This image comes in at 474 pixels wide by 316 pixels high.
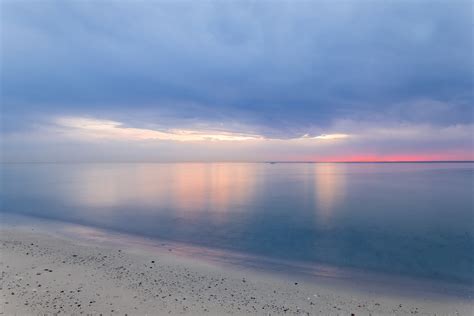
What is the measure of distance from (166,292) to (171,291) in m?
0.15

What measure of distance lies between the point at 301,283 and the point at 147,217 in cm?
1481

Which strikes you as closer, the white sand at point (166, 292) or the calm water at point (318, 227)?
the white sand at point (166, 292)

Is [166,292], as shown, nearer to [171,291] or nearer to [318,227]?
[171,291]

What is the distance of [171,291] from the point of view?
7.30 metres

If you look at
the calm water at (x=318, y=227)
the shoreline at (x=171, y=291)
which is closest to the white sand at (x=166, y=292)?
the shoreline at (x=171, y=291)

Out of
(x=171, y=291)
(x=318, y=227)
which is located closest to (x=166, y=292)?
(x=171, y=291)

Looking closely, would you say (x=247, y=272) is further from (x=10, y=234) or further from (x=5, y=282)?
(x=10, y=234)

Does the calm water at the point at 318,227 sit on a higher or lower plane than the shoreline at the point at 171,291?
lower

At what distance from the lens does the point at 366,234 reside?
1572 centimetres

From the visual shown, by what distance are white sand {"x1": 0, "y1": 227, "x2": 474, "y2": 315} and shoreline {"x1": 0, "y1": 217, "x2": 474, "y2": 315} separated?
22 mm

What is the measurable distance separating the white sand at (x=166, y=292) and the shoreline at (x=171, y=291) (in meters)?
0.02

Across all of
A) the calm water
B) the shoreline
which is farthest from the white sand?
the calm water

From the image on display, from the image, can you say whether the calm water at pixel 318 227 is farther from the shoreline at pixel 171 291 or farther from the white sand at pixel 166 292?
the white sand at pixel 166 292

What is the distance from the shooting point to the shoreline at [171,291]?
21.2ft
